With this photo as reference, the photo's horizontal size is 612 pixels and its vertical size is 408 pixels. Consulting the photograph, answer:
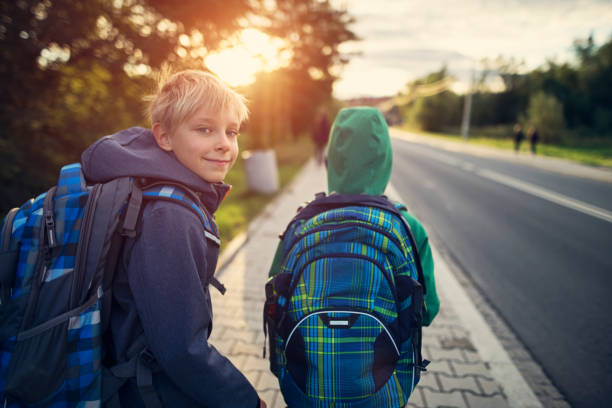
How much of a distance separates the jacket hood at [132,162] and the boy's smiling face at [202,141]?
0.03 metres

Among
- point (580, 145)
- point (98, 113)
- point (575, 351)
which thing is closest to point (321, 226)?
point (575, 351)

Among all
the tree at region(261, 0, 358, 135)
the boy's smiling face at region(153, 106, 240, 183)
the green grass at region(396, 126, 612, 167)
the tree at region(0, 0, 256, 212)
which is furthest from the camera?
the green grass at region(396, 126, 612, 167)

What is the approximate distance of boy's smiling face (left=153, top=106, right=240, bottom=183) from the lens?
1.16 m

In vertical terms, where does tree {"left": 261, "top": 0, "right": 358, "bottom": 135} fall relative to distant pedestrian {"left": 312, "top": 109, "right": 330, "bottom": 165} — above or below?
above

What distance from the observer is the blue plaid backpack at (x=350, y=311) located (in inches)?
48.8

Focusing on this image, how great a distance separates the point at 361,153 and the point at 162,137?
87 centimetres

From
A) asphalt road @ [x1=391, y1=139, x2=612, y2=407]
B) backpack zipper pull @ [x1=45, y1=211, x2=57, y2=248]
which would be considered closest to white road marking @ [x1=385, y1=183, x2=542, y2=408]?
asphalt road @ [x1=391, y1=139, x2=612, y2=407]

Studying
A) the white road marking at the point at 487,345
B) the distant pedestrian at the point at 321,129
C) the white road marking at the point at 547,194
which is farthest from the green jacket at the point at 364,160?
the distant pedestrian at the point at 321,129

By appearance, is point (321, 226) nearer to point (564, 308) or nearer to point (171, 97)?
point (171, 97)

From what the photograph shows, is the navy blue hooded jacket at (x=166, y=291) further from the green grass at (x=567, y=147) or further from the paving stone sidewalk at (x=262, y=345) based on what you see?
the green grass at (x=567, y=147)

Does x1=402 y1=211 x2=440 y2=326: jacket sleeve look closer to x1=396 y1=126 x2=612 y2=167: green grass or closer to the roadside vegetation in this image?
x1=396 y1=126 x2=612 y2=167: green grass

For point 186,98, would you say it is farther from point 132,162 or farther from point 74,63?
point 74,63

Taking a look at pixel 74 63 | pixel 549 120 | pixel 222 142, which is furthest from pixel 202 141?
pixel 549 120

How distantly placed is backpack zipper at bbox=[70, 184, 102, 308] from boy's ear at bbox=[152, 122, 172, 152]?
0.29 m
